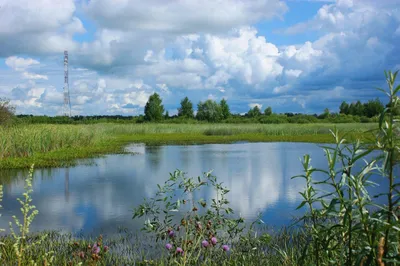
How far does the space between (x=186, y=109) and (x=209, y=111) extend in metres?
4.25

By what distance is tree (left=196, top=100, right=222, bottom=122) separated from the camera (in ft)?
222

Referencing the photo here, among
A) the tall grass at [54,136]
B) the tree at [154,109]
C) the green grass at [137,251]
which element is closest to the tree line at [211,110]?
the tree at [154,109]

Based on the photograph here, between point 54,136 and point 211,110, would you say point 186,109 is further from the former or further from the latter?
point 54,136

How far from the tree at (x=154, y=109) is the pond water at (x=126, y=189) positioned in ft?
141

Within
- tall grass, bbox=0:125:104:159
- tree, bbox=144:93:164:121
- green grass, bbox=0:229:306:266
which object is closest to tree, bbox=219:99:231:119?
tree, bbox=144:93:164:121

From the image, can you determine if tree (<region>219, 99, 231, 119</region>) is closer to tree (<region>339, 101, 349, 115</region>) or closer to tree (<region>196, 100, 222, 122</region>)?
tree (<region>196, 100, 222, 122</region>)

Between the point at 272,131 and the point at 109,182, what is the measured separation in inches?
946

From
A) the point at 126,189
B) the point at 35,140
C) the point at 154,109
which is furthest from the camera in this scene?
the point at 154,109

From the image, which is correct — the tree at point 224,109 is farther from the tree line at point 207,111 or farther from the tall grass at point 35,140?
the tall grass at point 35,140

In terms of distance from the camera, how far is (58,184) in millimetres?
10648

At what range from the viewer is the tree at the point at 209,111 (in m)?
67.8

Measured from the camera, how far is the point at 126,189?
988cm

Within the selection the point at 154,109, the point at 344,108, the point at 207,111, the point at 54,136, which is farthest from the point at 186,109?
the point at 54,136

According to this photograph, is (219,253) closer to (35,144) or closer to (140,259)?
(140,259)
